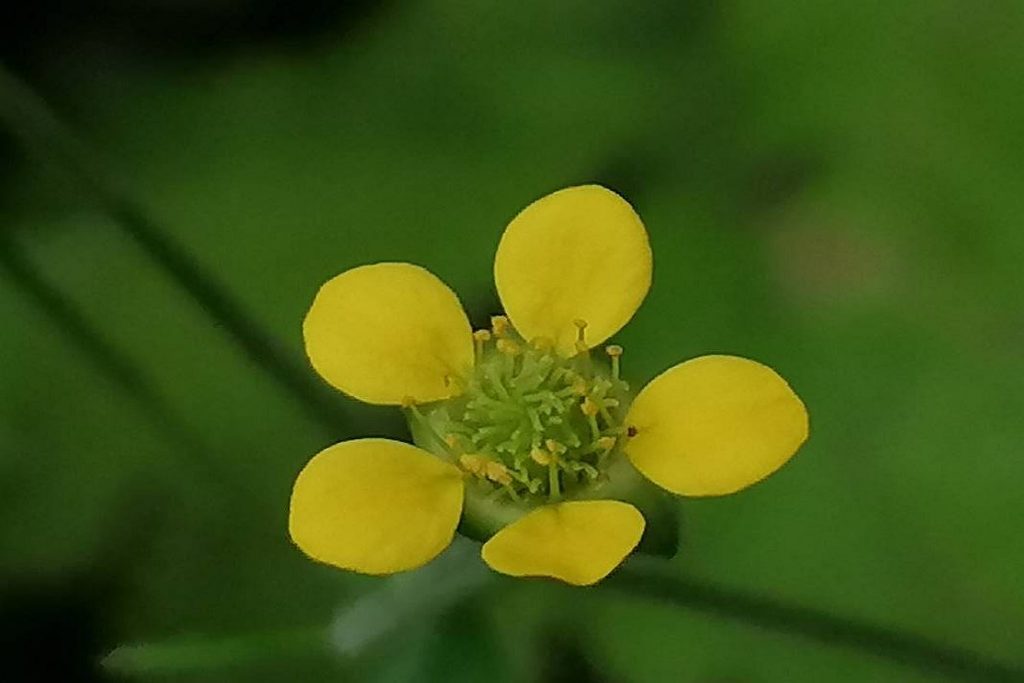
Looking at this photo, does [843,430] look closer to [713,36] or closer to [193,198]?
[713,36]

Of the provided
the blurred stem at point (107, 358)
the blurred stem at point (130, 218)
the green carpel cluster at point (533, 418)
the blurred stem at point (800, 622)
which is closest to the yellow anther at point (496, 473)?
the green carpel cluster at point (533, 418)

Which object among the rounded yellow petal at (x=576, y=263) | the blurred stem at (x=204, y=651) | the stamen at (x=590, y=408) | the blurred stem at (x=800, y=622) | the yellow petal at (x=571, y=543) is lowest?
the blurred stem at (x=800, y=622)

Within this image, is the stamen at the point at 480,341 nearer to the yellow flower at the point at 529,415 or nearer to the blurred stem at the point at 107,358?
the yellow flower at the point at 529,415

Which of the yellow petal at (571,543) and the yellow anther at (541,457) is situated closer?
the yellow petal at (571,543)

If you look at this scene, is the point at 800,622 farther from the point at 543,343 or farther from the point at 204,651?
the point at 204,651

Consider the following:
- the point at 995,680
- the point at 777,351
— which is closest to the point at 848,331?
the point at 777,351

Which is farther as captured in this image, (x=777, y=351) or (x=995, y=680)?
(x=777, y=351)

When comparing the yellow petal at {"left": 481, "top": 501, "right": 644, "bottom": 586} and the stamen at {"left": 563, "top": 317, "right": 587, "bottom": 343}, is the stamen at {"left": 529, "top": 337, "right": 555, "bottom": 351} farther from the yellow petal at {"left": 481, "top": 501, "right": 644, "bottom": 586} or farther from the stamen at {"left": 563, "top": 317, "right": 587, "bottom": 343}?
the yellow petal at {"left": 481, "top": 501, "right": 644, "bottom": 586}
